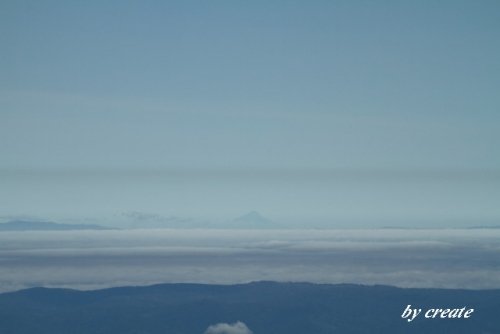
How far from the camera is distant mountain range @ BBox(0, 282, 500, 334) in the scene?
114438mm

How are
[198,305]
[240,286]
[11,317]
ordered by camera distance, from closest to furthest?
[11,317] → [198,305] → [240,286]

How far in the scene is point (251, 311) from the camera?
388ft

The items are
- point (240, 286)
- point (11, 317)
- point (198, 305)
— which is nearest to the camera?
point (11, 317)

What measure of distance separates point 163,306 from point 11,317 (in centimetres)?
2658

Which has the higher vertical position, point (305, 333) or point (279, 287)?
point (279, 287)

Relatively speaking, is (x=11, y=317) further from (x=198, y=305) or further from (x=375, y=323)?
(x=375, y=323)

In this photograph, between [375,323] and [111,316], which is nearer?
[375,323]

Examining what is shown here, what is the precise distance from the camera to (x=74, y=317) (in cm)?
11631

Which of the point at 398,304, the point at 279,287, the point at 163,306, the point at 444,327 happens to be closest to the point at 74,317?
the point at 163,306

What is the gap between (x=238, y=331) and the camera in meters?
115

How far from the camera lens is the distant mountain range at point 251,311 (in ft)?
375

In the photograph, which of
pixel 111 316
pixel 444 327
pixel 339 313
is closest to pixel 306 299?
pixel 339 313

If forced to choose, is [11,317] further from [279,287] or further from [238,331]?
[279,287]

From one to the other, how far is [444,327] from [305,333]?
23.9 metres
